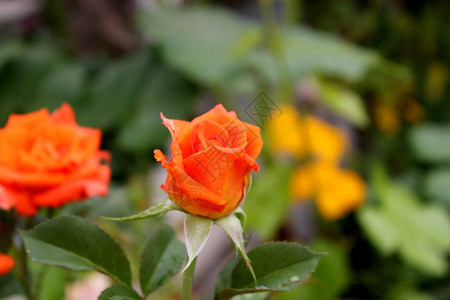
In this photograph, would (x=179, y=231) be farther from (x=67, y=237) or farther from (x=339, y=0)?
(x=339, y=0)

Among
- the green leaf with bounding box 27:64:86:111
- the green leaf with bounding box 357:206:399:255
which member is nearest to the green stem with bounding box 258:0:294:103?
the green leaf with bounding box 357:206:399:255

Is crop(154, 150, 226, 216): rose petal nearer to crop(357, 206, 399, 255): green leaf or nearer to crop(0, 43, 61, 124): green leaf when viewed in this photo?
crop(357, 206, 399, 255): green leaf

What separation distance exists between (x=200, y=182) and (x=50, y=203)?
0.12 meters

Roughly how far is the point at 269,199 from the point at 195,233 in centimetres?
58

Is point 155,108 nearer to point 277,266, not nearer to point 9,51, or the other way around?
point 9,51

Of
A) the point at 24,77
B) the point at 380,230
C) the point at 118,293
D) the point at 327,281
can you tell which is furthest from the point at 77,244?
the point at 24,77

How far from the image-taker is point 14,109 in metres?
0.79

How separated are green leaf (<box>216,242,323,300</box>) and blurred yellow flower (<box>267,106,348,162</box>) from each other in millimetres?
649

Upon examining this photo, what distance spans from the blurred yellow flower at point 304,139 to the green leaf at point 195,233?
0.67 metres

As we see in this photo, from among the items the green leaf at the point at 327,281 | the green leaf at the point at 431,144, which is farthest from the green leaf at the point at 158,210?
the green leaf at the point at 431,144

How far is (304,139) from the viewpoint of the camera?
32.2 inches

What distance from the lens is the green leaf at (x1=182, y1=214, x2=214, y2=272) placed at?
0.16 meters

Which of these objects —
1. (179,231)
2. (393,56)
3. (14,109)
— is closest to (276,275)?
(179,231)

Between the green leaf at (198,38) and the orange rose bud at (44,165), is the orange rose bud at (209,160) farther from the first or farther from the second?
the green leaf at (198,38)
